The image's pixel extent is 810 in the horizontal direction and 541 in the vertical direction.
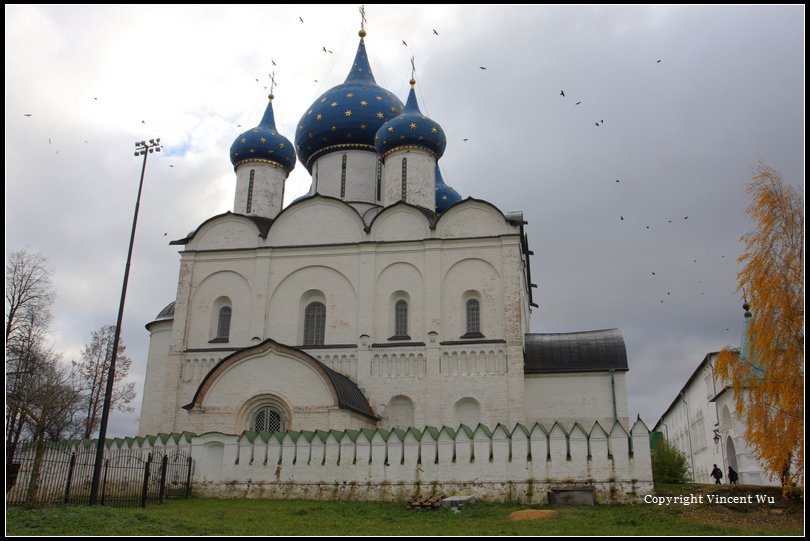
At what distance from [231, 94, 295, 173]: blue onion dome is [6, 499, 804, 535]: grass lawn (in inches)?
538

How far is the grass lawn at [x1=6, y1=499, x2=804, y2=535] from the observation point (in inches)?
393

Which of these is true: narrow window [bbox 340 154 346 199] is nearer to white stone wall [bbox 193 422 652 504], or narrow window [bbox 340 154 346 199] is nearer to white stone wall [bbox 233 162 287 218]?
white stone wall [bbox 233 162 287 218]

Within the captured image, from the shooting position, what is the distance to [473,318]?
2028 cm

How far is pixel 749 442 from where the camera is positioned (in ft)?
39.1

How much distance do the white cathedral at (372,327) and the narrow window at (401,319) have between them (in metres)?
0.03

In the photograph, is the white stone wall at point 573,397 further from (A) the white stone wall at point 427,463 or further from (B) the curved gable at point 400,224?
(B) the curved gable at point 400,224

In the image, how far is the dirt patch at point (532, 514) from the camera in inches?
458

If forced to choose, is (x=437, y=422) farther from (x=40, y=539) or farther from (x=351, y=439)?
(x=40, y=539)

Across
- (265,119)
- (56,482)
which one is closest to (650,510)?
(56,482)

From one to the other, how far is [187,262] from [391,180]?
7.06 m

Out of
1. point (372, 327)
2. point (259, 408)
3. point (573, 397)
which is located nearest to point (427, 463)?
point (259, 408)

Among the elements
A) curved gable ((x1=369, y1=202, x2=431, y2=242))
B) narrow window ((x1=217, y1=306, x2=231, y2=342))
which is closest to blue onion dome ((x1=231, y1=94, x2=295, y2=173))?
curved gable ((x1=369, y1=202, x2=431, y2=242))

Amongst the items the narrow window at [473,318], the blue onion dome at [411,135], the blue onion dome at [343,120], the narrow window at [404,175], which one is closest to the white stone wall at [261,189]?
the blue onion dome at [343,120]

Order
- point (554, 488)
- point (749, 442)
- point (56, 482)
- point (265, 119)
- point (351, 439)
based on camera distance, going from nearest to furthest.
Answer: point (749, 442) → point (56, 482) → point (554, 488) → point (351, 439) → point (265, 119)
